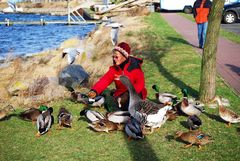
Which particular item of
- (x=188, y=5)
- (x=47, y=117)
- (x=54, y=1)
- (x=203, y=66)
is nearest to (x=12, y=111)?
(x=47, y=117)

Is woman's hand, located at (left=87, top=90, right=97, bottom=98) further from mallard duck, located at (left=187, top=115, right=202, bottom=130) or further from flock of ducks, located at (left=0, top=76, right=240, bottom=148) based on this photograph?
mallard duck, located at (left=187, top=115, right=202, bottom=130)

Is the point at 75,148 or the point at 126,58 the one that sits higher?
the point at 126,58

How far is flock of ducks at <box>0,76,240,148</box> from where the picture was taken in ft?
20.7

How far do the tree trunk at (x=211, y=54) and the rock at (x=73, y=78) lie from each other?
4099mm

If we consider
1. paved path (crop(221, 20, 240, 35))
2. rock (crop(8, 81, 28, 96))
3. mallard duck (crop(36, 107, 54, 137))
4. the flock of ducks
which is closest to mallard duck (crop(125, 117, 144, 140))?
the flock of ducks

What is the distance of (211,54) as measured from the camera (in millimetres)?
8117

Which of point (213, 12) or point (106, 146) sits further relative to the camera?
point (213, 12)

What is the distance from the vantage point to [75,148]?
629 cm

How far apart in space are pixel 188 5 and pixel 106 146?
32.4m

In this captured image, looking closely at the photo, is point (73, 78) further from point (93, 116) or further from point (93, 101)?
point (93, 116)

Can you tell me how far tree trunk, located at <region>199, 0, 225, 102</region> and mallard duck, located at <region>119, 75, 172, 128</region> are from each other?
1.97 metres

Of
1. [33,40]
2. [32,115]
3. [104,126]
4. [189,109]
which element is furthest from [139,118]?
[33,40]

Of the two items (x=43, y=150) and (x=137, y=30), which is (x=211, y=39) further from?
(x=137, y=30)

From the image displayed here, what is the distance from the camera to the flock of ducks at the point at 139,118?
249 inches
